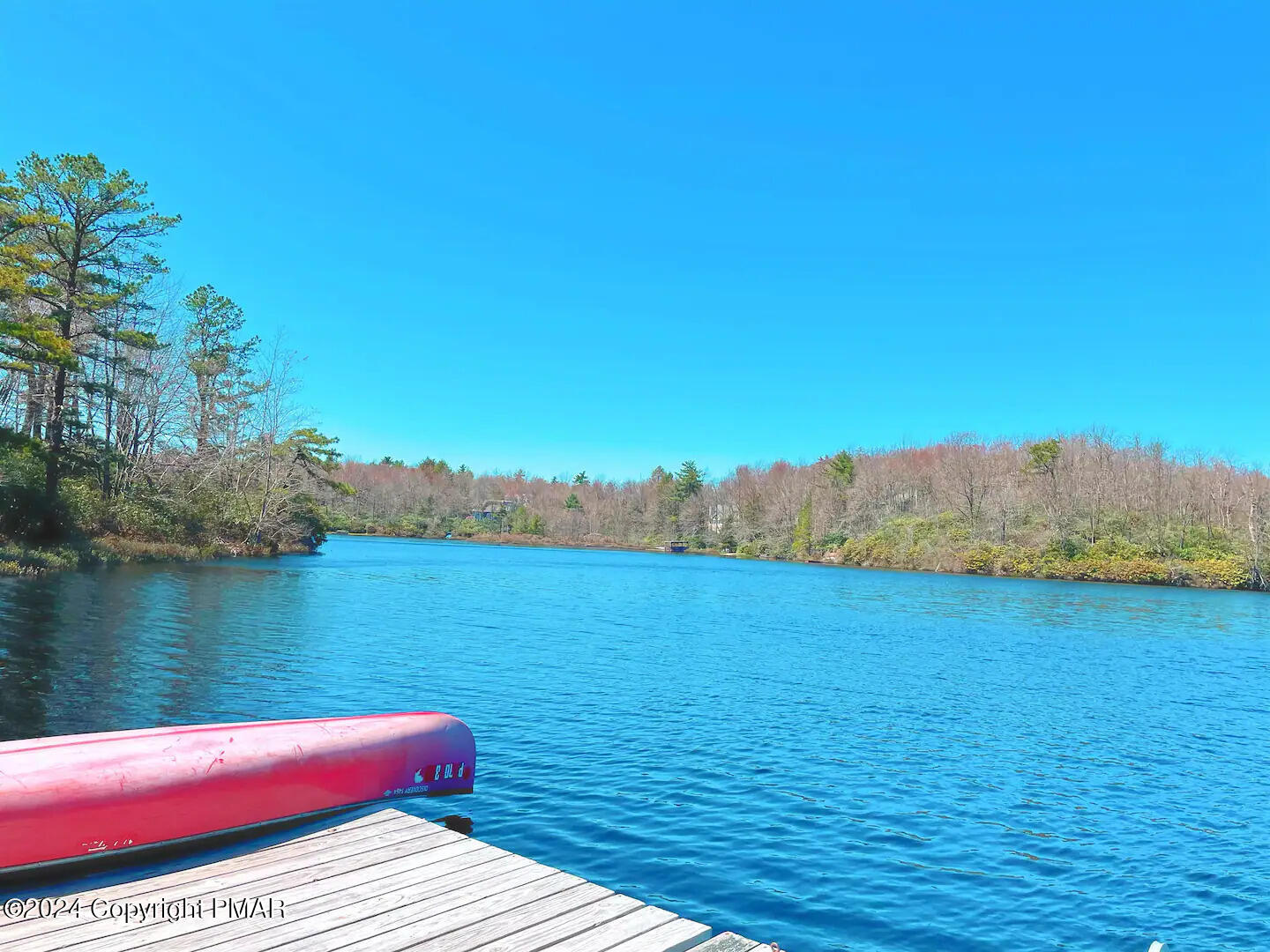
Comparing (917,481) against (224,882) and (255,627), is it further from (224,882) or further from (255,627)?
(224,882)

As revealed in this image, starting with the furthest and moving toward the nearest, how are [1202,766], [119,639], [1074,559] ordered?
[1074,559], [119,639], [1202,766]

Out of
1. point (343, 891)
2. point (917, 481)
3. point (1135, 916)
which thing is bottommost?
point (1135, 916)

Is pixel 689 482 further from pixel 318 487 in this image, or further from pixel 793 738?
A: pixel 793 738

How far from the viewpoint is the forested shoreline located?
29.2m

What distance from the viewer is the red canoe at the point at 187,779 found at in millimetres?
5441

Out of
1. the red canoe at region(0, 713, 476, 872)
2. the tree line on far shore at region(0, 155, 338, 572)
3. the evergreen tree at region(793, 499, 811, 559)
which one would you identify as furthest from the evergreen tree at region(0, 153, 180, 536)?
the evergreen tree at region(793, 499, 811, 559)

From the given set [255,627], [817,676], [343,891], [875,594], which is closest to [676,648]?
[817,676]

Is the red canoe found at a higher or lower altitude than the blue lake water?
higher

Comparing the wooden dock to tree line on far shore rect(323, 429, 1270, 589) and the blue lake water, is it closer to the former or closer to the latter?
the blue lake water

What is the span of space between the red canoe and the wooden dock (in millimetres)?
323

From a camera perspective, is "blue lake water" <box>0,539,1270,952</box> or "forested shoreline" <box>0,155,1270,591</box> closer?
"blue lake water" <box>0,539,1270,952</box>

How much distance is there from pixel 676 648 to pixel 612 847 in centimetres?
1483

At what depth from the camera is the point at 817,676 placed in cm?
1931

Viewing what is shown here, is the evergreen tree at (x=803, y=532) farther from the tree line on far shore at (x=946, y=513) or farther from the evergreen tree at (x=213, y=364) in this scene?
the evergreen tree at (x=213, y=364)
